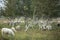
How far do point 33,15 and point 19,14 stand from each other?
23.2 inches

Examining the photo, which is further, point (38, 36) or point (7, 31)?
point (7, 31)

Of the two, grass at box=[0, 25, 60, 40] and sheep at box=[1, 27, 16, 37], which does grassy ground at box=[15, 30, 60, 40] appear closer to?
grass at box=[0, 25, 60, 40]

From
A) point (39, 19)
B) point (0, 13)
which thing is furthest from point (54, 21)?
point (0, 13)

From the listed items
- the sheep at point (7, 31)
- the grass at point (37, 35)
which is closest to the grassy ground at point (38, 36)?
the grass at point (37, 35)

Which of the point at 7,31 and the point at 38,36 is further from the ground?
the point at 7,31

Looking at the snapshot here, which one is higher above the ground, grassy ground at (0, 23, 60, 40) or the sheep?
the sheep

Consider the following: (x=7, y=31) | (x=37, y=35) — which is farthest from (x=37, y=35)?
(x=7, y=31)

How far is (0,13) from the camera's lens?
421 cm

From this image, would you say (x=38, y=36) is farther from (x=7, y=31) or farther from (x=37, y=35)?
(x=7, y=31)

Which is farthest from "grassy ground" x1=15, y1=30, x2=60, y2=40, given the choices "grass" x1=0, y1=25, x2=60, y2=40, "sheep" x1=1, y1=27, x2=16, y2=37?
"sheep" x1=1, y1=27, x2=16, y2=37

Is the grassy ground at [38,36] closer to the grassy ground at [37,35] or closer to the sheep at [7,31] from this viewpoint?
the grassy ground at [37,35]

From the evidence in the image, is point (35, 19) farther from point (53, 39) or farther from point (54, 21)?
point (53, 39)

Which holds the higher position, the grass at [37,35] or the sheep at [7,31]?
the sheep at [7,31]

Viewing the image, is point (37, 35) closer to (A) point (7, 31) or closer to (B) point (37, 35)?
(B) point (37, 35)
